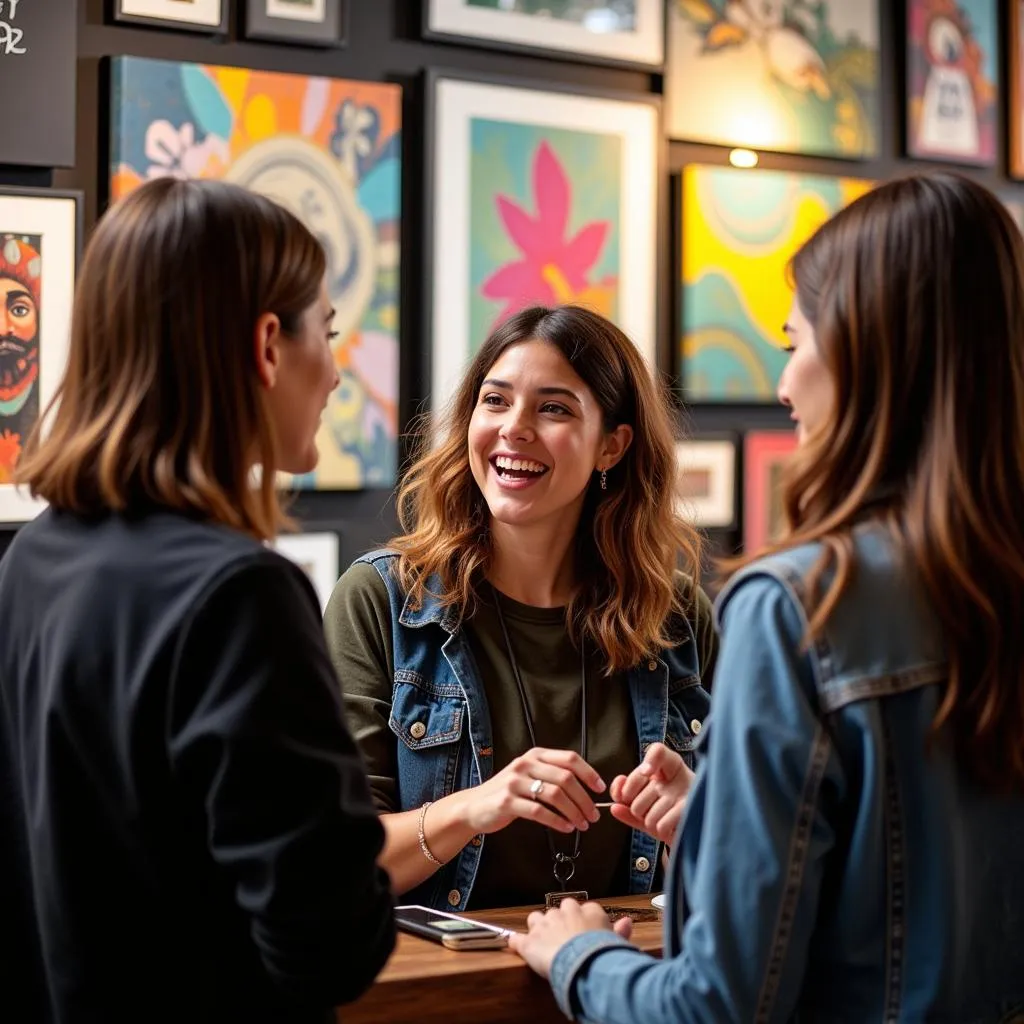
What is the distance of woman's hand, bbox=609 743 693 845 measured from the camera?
6.80 ft

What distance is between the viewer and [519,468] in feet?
8.39

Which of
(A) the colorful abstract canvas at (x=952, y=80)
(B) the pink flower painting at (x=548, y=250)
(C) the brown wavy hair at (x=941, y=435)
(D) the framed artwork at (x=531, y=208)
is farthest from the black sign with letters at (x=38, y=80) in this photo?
(A) the colorful abstract canvas at (x=952, y=80)

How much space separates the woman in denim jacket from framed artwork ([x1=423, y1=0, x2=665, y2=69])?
2.43 metres

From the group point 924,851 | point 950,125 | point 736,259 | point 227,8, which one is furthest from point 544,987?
point 950,125

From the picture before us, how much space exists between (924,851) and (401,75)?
2.73 m

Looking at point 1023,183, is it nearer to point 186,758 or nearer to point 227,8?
point 227,8

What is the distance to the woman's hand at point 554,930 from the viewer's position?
66.3 inches

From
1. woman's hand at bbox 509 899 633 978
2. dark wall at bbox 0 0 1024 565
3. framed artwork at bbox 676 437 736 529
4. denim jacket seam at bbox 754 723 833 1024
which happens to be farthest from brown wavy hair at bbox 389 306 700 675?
framed artwork at bbox 676 437 736 529

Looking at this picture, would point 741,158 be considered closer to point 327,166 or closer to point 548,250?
point 548,250

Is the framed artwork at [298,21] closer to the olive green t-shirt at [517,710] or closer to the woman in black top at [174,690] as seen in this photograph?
the olive green t-shirt at [517,710]

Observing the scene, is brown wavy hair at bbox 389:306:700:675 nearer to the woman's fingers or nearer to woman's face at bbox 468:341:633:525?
woman's face at bbox 468:341:633:525

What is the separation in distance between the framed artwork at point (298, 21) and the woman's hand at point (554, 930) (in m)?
2.33

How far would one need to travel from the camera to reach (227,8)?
3.34 m

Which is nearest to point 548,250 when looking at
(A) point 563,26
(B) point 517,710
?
(A) point 563,26
